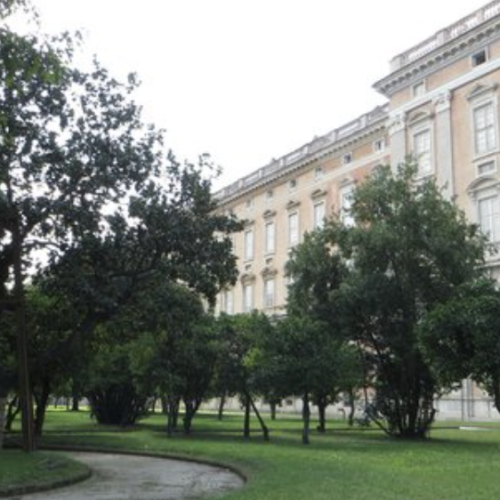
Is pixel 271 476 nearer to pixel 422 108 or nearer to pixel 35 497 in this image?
pixel 35 497

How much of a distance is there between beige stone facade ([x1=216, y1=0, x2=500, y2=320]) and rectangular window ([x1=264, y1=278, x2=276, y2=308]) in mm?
96

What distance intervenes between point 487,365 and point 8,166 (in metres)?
10.6

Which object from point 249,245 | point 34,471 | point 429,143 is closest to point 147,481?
point 34,471

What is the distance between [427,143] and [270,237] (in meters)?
20.8

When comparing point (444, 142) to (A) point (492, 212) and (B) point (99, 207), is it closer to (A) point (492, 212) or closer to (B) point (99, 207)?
(A) point (492, 212)

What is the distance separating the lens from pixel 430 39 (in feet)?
140

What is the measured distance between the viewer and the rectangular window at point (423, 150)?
137 ft

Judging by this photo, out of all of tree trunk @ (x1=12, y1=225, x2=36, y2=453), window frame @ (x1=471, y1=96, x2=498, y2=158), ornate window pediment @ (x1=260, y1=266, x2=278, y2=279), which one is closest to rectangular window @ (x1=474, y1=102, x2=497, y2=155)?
window frame @ (x1=471, y1=96, x2=498, y2=158)

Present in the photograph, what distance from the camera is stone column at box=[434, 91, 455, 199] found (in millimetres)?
40156

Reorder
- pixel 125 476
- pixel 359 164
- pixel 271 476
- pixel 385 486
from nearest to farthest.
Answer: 1. pixel 385 486
2. pixel 271 476
3. pixel 125 476
4. pixel 359 164

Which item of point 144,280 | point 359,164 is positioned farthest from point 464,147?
point 144,280

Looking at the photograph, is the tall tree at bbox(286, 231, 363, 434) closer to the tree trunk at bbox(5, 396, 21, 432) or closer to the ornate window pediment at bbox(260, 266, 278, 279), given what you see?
the tree trunk at bbox(5, 396, 21, 432)

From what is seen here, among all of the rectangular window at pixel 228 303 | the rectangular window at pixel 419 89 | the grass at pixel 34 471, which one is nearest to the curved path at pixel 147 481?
the grass at pixel 34 471

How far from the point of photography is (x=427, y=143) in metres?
42.4
